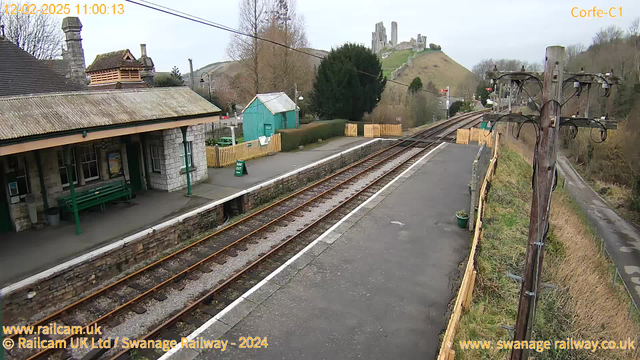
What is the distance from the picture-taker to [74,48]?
53.2 ft

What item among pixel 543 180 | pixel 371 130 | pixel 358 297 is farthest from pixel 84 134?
pixel 371 130

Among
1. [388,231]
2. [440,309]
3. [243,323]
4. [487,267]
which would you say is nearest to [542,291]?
[487,267]

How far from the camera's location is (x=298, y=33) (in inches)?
1704

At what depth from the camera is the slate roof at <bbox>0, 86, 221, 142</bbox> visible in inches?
382

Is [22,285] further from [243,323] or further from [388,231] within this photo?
[388,231]

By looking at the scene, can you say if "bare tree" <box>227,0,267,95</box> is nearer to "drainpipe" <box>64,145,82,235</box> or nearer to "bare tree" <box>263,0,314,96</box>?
"bare tree" <box>263,0,314,96</box>

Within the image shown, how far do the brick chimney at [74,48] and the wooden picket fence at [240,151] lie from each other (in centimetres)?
609

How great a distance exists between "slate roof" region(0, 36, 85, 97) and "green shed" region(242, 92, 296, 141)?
40.4 feet

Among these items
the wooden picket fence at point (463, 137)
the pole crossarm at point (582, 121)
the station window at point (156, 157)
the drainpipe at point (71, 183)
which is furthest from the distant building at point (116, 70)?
the wooden picket fence at point (463, 137)

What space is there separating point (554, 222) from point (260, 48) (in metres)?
26.6

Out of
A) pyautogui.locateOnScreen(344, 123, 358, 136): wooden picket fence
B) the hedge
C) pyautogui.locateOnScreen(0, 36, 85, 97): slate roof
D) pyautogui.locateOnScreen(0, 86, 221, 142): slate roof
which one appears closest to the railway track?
pyautogui.locateOnScreen(0, 86, 221, 142): slate roof

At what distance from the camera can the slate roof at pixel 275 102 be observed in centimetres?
2575

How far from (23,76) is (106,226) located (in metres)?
6.29

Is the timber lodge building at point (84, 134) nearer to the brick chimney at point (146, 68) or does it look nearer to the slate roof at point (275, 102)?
the brick chimney at point (146, 68)
